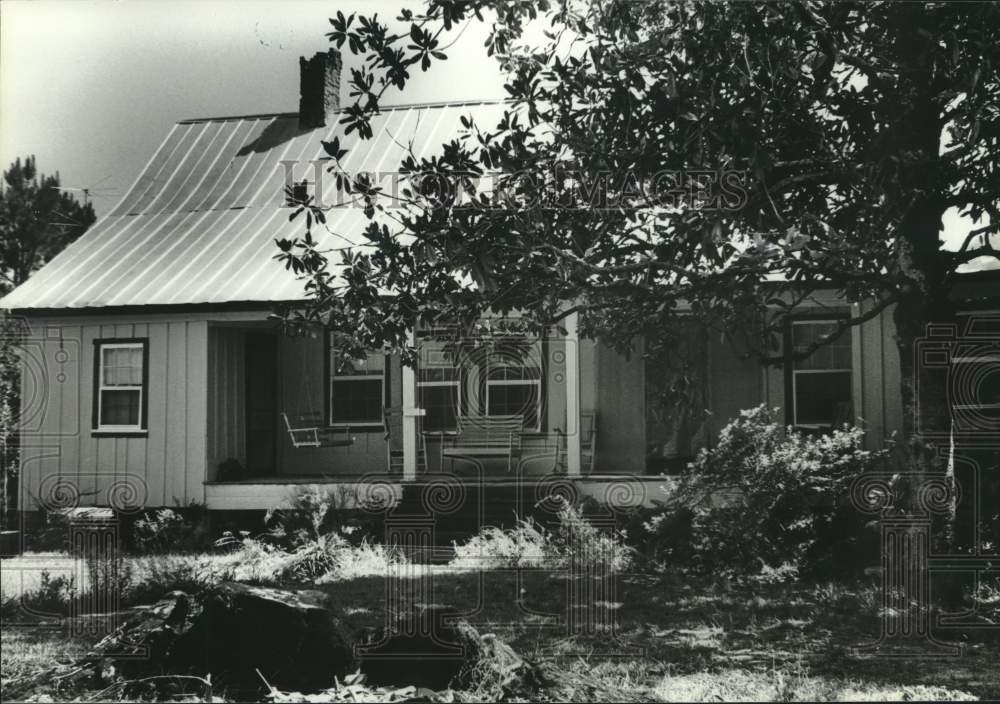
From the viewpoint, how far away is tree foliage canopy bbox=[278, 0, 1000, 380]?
6.55 metres

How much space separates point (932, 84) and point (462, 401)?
7.99m

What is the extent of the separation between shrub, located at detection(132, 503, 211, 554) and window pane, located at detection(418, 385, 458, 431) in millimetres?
3668

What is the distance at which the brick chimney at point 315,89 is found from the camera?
A: 1488 centimetres

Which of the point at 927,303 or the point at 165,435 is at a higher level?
the point at 927,303

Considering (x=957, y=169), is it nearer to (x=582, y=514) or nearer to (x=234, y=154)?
(x=582, y=514)

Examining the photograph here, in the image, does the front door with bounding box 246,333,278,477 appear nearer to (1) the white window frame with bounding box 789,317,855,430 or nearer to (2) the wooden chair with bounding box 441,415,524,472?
(2) the wooden chair with bounding box 441,415,524,472

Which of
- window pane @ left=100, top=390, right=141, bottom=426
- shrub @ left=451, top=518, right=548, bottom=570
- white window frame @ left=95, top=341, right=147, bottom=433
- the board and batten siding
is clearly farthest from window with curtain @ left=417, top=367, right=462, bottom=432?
window pane @ left=100, top=390, right=141, bottom=426

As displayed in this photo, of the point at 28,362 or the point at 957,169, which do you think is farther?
the point at 28,362

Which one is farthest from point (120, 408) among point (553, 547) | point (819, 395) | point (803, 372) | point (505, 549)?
point (819, 395)

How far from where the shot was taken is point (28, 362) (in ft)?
37.0

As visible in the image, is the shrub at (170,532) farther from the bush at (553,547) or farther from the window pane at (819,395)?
the window pane at (819,395)

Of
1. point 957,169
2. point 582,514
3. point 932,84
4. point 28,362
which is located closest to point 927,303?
point 957,169

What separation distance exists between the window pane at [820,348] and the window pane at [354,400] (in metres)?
6.57
